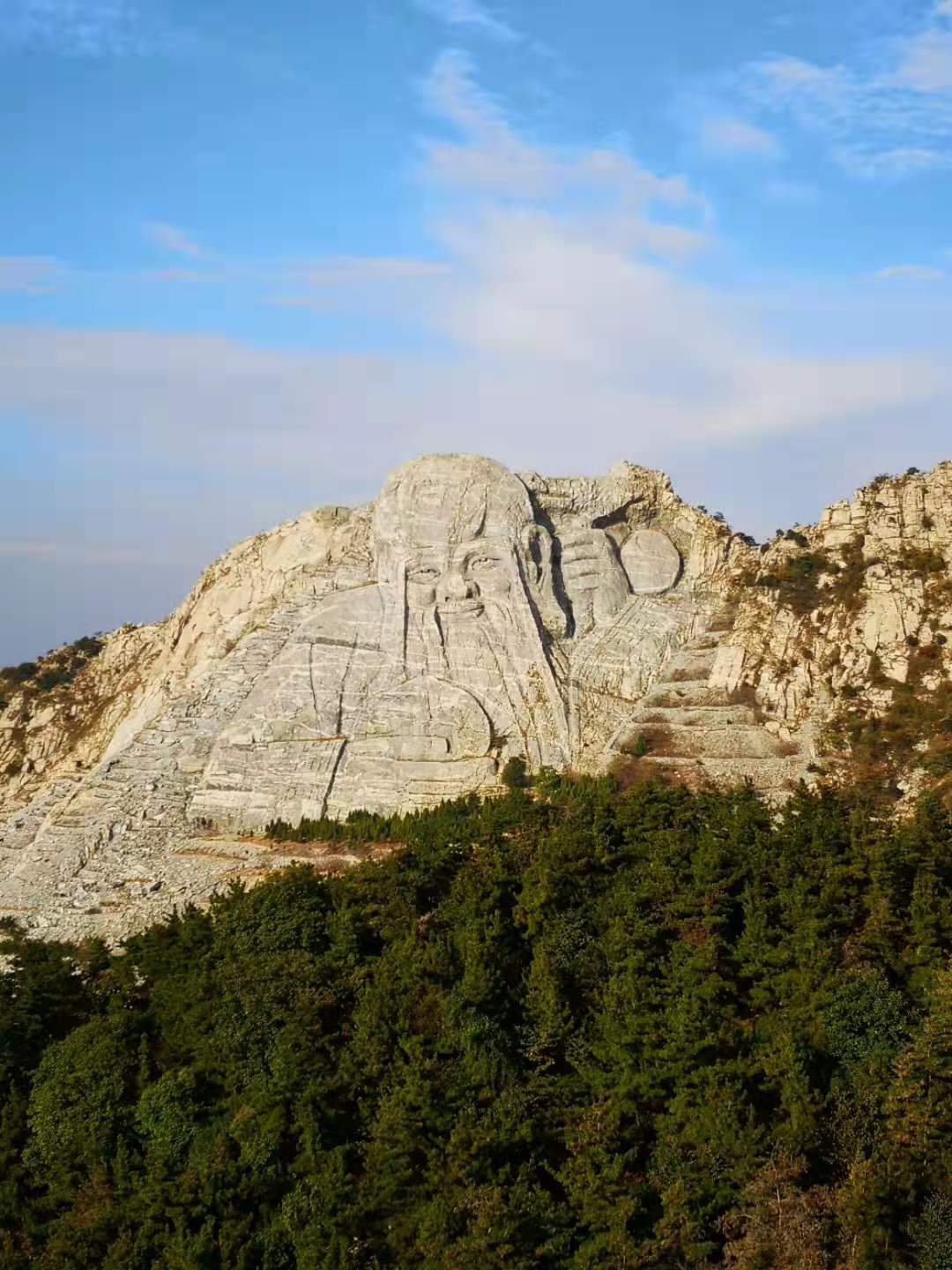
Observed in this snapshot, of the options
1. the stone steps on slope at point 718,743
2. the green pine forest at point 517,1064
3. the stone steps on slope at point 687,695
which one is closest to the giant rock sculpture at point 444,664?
the stone steps on slope at point 687,695

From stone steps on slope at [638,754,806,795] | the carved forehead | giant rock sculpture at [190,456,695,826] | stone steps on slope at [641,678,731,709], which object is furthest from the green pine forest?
the carved forehead

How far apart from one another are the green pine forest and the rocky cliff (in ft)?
12.1

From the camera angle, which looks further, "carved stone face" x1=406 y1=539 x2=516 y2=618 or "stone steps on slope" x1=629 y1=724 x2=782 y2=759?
"carved stone face" x1=406 y1=539 x2=516 y2=618

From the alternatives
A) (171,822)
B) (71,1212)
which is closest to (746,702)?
(171,822)

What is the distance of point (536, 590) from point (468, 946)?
11.4 m

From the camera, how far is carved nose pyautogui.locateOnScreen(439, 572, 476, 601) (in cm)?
3294

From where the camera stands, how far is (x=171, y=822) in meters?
30.9

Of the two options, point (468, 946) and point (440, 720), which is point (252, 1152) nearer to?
point (468, 946)

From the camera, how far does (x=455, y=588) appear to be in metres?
32.9

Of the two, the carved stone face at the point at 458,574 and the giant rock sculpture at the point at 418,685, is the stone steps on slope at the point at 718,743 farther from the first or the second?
the carved stone face at the point at 458,574

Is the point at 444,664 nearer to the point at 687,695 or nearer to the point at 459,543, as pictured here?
the point at 459,543

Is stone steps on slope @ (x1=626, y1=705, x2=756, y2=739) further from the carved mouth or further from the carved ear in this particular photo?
the carved mouth

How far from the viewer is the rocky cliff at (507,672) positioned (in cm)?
3045

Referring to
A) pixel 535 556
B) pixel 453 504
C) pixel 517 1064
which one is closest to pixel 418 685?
pixel 535 556
